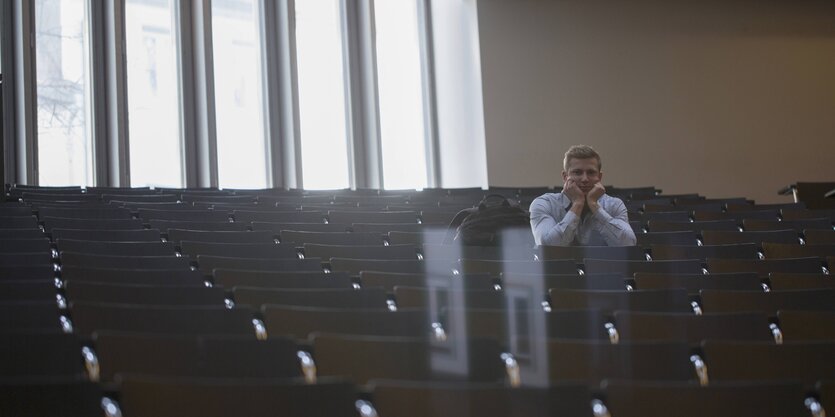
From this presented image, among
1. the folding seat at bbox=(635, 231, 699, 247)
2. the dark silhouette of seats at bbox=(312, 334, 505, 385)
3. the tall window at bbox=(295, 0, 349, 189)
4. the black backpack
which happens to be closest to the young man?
the black backpack

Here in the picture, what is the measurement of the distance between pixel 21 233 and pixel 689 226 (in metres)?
4.67

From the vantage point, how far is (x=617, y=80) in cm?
1470

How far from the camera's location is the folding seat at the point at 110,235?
6.02 meters

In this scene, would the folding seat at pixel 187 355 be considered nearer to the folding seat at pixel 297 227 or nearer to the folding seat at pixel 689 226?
the folding seat at pixel 297 227

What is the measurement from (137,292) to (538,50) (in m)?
11.1

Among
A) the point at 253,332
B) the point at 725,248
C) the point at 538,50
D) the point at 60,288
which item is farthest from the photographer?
the point at 538,50

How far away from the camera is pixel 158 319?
3555mm

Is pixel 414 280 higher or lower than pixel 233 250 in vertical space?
lower

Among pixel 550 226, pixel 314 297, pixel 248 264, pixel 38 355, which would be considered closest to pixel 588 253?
pixel 550 226

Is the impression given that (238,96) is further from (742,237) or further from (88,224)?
(742,237)

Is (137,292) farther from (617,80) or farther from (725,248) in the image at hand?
(617,80)

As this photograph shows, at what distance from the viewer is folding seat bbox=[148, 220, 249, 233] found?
700 cm

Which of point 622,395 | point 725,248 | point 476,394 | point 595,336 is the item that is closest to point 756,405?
point 622,395

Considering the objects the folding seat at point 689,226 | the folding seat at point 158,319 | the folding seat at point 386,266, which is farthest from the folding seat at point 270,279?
the folding seat at point 689,226
